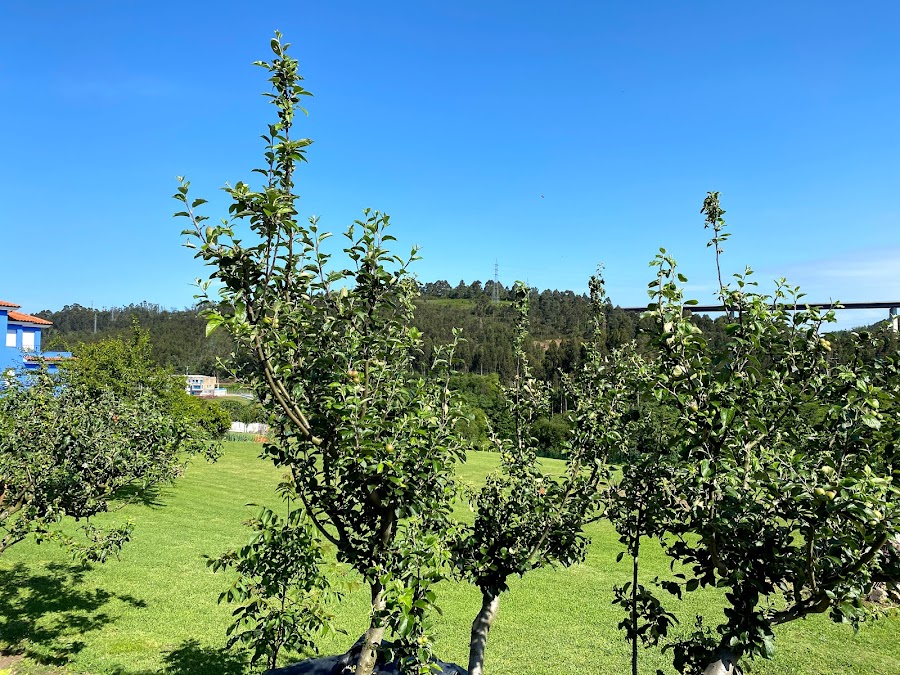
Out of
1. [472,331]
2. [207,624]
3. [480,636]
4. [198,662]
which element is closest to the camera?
[480,636]

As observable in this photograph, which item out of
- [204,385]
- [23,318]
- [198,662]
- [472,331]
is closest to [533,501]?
[198,662]

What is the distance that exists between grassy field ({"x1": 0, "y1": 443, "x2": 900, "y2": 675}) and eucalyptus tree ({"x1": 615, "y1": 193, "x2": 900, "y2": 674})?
315 inches

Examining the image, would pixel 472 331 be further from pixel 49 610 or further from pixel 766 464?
pixel 766 464

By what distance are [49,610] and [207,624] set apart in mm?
3519

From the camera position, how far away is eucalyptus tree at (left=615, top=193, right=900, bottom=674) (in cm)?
391

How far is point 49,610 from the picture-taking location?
12109mm

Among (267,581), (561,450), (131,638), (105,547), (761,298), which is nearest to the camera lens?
(761,298)

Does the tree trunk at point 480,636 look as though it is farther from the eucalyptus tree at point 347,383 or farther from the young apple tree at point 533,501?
the eucalyptus tree at point 347,383

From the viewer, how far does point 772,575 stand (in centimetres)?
420

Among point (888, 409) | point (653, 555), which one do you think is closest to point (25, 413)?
point (888, 409)

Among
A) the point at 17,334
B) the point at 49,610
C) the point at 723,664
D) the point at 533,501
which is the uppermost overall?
the point at 17,334

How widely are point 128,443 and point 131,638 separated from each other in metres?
4.80

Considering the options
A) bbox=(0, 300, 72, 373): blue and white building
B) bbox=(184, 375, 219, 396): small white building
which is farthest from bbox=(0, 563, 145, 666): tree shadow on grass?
bbox=(184, 375, 219, 396): small white building

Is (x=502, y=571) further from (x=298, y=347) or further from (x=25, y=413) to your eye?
(x=25, y=413)
